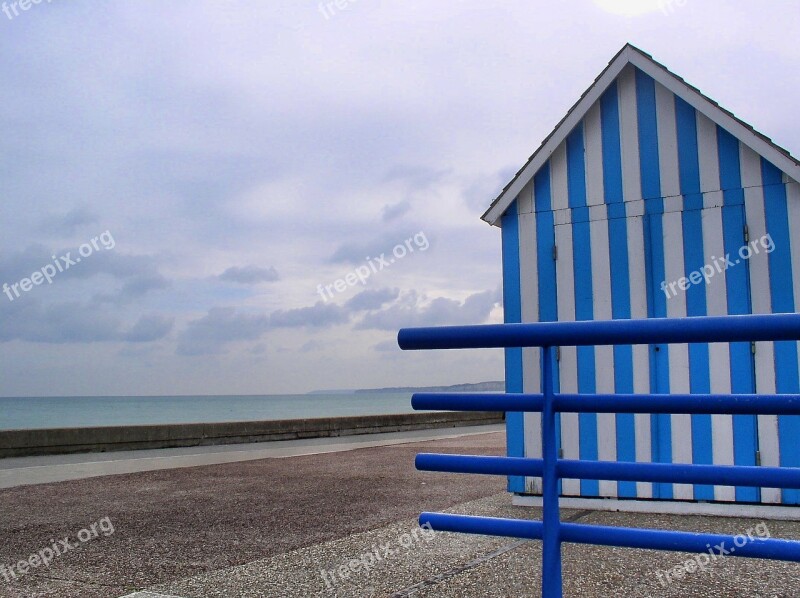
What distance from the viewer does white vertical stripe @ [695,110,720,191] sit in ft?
20.4

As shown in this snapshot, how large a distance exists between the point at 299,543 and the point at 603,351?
308cm

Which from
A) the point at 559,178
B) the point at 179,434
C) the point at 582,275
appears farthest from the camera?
the point at 179,434

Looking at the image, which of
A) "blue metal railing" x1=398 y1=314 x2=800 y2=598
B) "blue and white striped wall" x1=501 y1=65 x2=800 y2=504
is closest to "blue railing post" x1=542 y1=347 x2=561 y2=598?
"blue metal railing" x1=398 y1=314 x2=800 y2=598

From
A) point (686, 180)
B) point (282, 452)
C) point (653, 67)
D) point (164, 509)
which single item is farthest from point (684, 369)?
point (282, 452)

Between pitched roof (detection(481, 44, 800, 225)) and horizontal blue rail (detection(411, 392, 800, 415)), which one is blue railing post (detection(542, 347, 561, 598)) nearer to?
horizontal blue rail (detection(411, 392, 800, 415))

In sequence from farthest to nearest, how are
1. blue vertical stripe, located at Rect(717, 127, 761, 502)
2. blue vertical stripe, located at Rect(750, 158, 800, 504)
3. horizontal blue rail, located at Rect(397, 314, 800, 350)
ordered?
blue vertical stripe, located at Rect(717, 127, 761, 502)
blue vertical stripe, located at Rect(750, 158, 800, 504)
horizontal blue rail, located at Rect(397, 314, 800, 350)

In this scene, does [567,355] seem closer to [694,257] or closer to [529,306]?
[529,306]

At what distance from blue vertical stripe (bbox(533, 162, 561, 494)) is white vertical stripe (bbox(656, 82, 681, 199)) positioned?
40.0 inches

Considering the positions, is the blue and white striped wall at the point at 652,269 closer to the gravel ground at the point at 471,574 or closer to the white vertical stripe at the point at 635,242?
the white vertical stripe at the point at 635,242

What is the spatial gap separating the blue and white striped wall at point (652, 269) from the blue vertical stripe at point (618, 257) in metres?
0.01

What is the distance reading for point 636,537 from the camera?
84.1 inches

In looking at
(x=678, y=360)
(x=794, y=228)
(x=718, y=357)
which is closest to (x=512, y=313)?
(x=678, y=360)

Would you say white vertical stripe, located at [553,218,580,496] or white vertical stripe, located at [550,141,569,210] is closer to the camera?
white vertical stripe, located at [553,218,580,496]

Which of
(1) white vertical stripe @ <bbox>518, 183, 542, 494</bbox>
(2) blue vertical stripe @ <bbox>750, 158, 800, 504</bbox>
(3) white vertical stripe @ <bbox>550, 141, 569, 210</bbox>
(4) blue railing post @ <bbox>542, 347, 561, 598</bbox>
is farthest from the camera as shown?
(3) white vertical stripe @ <bbox>550, 141, 569, 210</bbox>
